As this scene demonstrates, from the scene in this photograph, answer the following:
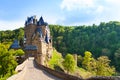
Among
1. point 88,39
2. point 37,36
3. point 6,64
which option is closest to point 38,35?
point 37,36

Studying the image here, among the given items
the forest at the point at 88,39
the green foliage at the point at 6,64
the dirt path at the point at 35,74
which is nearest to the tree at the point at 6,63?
the green foliage at the point at 6,64

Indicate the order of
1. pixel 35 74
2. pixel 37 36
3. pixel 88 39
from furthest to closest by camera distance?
pixel 88 39
pixel 37 36
pixel 35 74

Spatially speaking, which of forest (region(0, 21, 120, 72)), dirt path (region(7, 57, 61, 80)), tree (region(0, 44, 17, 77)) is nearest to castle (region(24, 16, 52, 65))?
tree (region(0, 44, 17, 77))

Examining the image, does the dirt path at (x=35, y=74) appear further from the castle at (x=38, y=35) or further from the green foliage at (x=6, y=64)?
the castle at (x=38, y=35)

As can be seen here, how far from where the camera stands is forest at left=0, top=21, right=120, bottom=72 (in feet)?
445

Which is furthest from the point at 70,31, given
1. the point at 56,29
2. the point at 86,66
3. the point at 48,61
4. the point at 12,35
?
the point at 48,61

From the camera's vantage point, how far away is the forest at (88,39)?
445ft

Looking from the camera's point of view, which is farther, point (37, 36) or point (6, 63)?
point (37, 36)

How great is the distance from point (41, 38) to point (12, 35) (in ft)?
185

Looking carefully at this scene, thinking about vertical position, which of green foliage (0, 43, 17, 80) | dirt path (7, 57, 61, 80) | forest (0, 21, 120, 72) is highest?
dirt path (7, 57, 61, 80)

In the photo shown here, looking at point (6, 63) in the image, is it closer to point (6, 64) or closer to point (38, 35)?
point (6, 64)

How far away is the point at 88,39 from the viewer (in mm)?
149125

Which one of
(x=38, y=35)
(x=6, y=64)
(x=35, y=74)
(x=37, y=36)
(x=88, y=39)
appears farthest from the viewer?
(x=88, y=39)

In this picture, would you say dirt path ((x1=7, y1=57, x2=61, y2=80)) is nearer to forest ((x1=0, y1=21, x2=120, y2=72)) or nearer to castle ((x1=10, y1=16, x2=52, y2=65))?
castle ((x1=10, y1=16, x2=52, y2=65))
